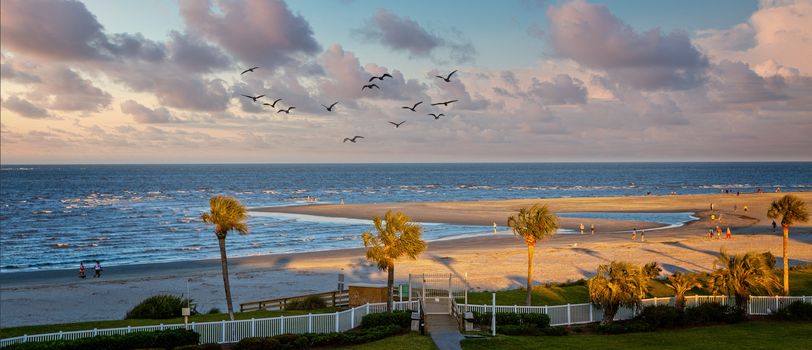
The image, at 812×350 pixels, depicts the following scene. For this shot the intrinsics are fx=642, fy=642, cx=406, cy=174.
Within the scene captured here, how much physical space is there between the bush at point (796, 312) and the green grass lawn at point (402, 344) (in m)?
15.2

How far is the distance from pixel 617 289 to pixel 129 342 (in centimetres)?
1840

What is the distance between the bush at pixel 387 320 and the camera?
26.3 m

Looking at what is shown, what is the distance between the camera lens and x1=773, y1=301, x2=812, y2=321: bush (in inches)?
1045

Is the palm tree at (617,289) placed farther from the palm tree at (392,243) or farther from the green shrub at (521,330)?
the palm tree at (392,243)

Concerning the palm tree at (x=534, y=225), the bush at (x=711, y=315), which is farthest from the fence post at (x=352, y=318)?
the bush at (x=711, y=315)

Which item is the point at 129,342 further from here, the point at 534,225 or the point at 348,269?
the point at 348,269

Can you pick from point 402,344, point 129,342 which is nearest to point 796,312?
point 402,344

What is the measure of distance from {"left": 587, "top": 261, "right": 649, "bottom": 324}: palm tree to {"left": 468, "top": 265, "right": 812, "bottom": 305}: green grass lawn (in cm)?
525

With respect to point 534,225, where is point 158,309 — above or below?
below

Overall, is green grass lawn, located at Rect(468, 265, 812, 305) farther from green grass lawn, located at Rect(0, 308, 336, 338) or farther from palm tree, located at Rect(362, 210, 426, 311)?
green grass lawn, located at Rect(0, 308, 336, 338)

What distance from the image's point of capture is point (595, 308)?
26.8 meters

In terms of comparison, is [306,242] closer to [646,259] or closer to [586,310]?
[646,259]

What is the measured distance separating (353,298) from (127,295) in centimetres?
1720

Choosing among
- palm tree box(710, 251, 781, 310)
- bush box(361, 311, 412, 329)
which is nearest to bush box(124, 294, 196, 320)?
bush box(361, 311, 412, 329)
